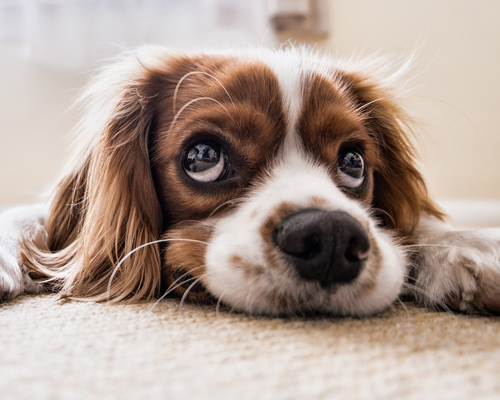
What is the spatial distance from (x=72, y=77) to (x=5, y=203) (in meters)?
0.91

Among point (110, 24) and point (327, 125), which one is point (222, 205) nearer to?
point (327, 125)

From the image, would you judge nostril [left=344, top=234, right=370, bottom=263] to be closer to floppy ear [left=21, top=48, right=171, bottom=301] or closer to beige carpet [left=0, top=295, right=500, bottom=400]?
beige carpet [left=0, top=295, right=500, bottom=400]

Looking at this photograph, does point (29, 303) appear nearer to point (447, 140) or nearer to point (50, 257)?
point (50, 257)

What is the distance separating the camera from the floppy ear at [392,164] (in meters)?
1.57

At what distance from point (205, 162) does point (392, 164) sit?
2.53 feet

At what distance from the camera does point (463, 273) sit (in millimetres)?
1056

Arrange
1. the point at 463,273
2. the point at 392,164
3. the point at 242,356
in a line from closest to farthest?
the point at 242,356, the point at 463,273, the point at 392,164

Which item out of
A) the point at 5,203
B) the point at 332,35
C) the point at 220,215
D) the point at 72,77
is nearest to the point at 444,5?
the point at 332,35

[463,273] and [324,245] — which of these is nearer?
[324,245]

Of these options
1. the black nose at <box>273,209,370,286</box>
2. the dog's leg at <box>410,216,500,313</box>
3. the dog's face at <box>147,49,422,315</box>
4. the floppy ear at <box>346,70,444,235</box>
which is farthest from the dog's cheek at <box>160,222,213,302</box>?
the floppy ear at <box>346,70,444,235</box>

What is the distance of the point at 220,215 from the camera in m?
1.17

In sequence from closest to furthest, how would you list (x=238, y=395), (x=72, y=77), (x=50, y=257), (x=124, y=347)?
(x=238, y=395) → (x=124, y=347) → (x=50, y=257) → (x=72, y=77)

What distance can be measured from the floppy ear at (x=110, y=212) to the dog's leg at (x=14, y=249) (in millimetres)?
32

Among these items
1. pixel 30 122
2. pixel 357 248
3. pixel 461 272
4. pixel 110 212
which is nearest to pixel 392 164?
pixel 461 272
